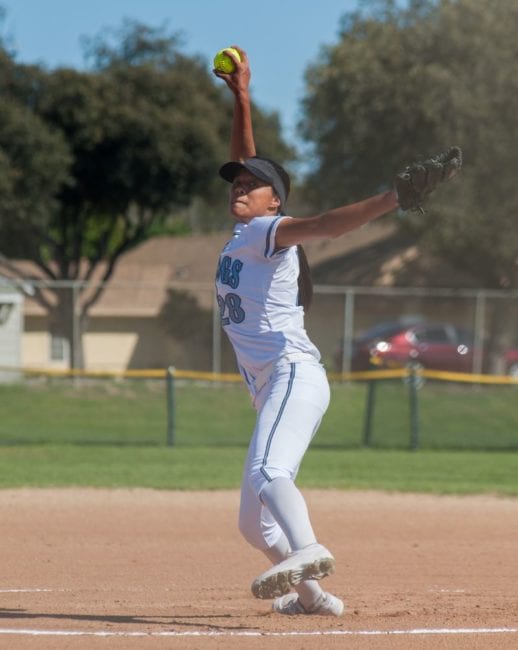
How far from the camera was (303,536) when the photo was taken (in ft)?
16.3

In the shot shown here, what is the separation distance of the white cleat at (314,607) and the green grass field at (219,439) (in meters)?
5.59

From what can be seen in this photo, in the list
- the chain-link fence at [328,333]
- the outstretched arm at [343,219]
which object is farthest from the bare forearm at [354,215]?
the chain-link fence at [328,333]

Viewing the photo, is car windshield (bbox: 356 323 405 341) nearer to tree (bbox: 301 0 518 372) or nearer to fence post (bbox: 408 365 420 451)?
tree (bbox: 301 0 518 372)

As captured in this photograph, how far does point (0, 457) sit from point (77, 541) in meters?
6.22

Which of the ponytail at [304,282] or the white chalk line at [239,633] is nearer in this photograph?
the white chalk line at [239,633]

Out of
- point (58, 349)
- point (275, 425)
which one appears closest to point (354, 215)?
point (275, 425)

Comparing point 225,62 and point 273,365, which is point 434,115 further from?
point 273,365

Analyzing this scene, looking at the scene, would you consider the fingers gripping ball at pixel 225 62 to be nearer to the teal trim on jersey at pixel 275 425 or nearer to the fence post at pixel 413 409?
the teal trim on jersey at pixel 275 425

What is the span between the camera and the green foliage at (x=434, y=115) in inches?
1082

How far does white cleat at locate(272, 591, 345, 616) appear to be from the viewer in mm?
5531

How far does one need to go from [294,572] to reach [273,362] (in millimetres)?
951

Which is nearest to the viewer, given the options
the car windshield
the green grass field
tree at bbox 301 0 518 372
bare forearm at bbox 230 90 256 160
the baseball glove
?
the baseball glove

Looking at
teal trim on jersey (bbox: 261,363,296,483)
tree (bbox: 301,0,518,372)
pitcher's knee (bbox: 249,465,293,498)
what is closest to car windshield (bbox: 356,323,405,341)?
tree (bbox: 301,0,518,372)

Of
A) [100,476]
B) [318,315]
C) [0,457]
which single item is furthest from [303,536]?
[318,315]
